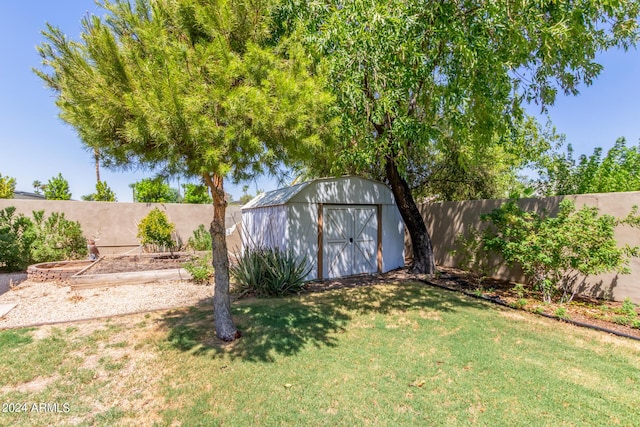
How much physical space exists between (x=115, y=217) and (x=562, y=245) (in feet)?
43.7

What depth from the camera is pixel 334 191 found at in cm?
795

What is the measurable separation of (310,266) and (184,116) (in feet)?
17.7

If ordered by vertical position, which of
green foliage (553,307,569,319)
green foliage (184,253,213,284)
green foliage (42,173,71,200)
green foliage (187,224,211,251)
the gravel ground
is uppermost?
green foliage (42,173,71,200)

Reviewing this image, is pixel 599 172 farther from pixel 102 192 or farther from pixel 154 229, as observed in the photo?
pixel 102 192

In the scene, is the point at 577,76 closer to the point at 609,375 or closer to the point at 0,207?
the point at 609,375

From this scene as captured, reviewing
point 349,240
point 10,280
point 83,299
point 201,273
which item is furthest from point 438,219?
point 10,280

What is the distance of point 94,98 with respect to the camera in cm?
284

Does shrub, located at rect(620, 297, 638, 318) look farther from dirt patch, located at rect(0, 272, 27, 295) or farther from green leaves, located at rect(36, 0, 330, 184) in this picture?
dirt patch, located at rect(0, 272, 27, 295)

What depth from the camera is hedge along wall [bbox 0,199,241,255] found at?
1011 centimetres

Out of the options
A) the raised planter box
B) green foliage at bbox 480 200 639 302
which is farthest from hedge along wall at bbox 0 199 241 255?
green foliage at bbox 480 200 639 302

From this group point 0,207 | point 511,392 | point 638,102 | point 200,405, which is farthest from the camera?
point 0,207

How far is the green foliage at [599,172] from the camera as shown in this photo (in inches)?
292

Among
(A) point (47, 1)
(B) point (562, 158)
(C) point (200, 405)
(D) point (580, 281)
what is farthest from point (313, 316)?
(B) point (562, 158)

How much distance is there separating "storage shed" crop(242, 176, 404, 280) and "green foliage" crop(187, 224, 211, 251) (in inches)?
113
